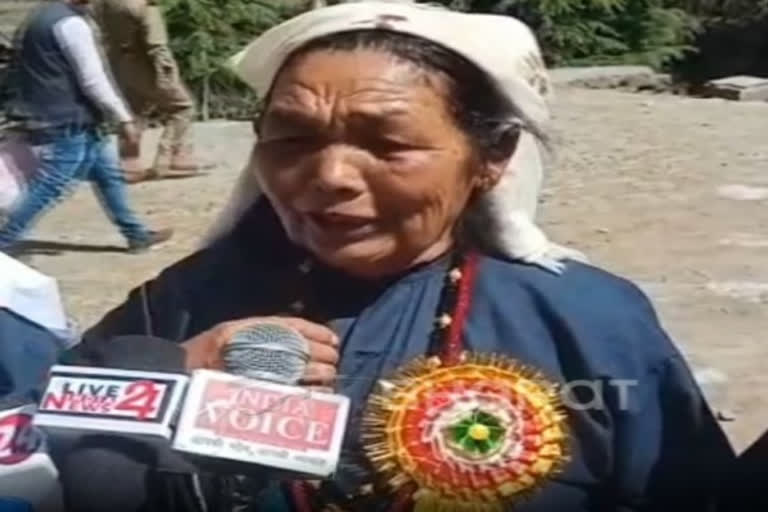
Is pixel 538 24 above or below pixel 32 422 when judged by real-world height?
below

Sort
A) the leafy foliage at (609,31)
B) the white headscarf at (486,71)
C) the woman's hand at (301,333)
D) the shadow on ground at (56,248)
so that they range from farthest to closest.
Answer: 1. the leafy foliage at (609,31)
2. the shadow on ground at (56,248)
3. the white headscarf at (486,71)
4. the woman's hand at (301,333)

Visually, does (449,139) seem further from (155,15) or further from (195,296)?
(155,15)

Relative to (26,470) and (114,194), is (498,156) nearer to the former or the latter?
(26,470)

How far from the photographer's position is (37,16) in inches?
273

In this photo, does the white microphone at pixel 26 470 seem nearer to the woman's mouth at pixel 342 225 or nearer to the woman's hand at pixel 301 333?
the woman's hand at pixel 301 333

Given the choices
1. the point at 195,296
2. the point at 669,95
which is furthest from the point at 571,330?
the point at 669,95

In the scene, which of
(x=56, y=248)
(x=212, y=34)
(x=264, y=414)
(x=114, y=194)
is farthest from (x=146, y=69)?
(x=264, y=414)

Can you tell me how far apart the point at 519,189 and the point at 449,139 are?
0.14m

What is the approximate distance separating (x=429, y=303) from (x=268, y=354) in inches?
8.5

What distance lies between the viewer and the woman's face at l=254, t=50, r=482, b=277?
204cm

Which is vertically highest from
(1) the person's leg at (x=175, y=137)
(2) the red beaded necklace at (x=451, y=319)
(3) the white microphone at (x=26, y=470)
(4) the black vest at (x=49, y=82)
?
(2) the red beaded necklace at (x=451, y=319)

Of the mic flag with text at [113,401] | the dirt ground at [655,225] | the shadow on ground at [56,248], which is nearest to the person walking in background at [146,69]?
the dirt ground at [655,225]

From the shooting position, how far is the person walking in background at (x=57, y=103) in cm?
679

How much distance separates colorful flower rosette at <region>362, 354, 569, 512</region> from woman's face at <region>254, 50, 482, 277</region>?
0.15 metres
